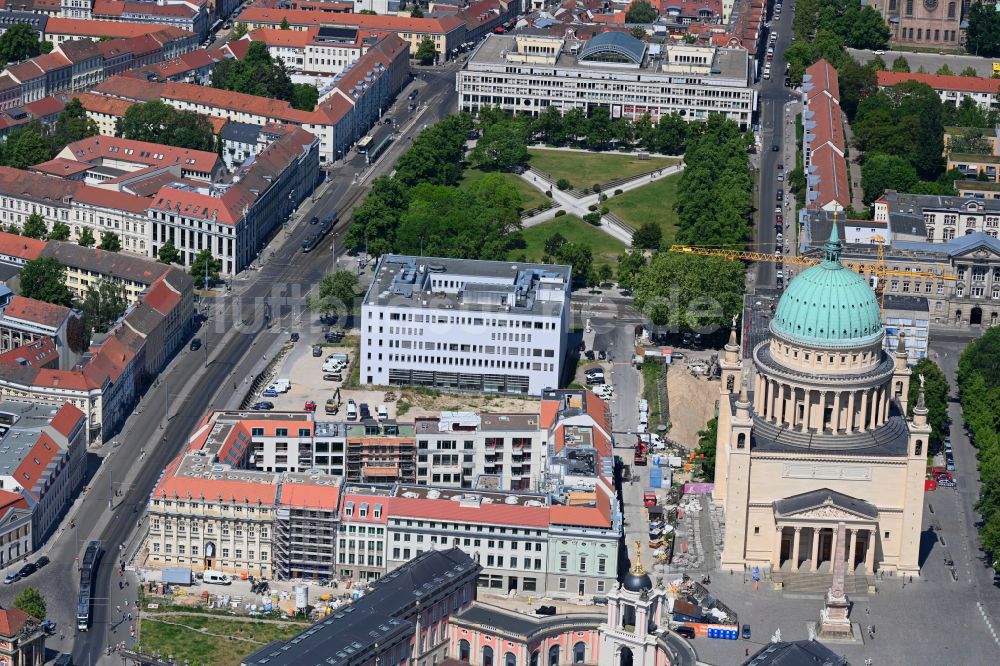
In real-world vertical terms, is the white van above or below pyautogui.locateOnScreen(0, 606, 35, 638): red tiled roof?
below

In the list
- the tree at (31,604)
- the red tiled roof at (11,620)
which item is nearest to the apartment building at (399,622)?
the red tiled roof at (11,620)

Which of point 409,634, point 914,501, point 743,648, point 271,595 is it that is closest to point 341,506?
point 271,595

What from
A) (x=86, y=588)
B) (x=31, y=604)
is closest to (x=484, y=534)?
(x=86, y=588)

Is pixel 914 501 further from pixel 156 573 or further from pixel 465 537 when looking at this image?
pixel 156 573

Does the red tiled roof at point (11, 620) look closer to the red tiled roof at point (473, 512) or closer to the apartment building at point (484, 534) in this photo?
the apartment building at point (484, 534)

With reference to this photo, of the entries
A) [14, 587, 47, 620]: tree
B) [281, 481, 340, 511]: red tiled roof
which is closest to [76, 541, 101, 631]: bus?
[14, 587, 47, 620]: tree

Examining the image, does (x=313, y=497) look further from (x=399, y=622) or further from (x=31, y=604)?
Answer: (x=31, y=604)

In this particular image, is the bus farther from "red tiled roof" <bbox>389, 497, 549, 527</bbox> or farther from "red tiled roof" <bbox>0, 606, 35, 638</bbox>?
"red tiled roof" <bbox>389, 497, 549, 527</bbox>
